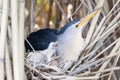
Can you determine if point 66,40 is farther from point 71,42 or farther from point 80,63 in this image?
point 80,63

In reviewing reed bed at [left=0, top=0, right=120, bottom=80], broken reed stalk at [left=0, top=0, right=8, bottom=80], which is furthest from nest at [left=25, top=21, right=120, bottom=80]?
broken reed stalk at [left=0, top=0, right=8, bottom=80]

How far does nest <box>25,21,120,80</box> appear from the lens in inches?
38.9

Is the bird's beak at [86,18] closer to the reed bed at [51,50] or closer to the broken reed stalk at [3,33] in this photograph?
the reed bed at [51,50]

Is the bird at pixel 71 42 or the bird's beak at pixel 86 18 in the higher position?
the bird's beak at pixel 86 18

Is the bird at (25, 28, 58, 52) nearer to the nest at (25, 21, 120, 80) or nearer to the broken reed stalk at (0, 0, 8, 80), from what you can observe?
the nest at (25, 21, 120, 80)

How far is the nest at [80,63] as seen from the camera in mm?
989

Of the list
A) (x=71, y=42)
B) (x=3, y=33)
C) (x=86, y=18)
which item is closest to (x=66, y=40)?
(x=71, y=42)

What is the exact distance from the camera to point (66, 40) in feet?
3.86

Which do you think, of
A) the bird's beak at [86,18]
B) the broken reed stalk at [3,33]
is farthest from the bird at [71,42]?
the broken reed stalk at [3,33]

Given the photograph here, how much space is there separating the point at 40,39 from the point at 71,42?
0.10 meters

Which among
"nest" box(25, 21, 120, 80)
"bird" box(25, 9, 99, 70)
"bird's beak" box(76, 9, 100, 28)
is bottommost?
"nest" box(25, 21, 120, 80)

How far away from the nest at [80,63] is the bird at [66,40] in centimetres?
2

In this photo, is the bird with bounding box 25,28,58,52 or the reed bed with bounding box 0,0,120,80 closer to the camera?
the reed bed with bounding box 0,0,120,80

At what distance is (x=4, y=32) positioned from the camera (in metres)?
0.90
